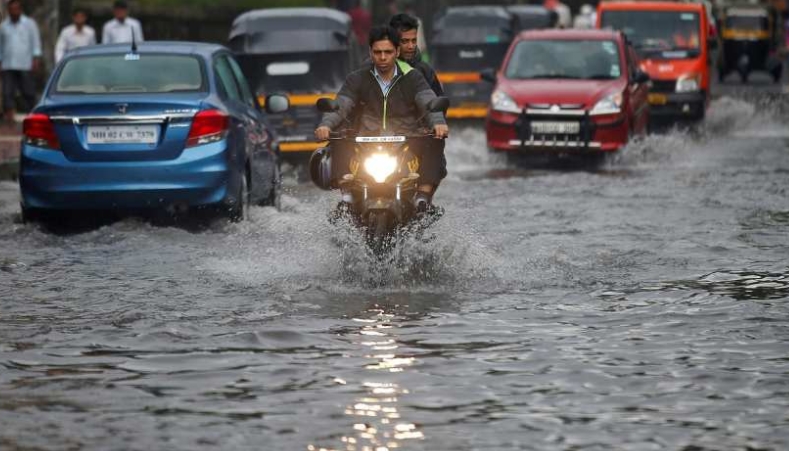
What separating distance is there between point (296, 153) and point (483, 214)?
27.8 feet

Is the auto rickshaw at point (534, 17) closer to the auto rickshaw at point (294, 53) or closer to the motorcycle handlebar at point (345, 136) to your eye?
the auto rickshaw at point (294, 53)

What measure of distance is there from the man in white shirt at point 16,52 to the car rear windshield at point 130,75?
12384mm

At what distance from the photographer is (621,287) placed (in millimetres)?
11438

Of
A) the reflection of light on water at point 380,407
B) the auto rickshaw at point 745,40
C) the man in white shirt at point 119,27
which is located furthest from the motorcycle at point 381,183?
the auto rickshaw at point 745,40

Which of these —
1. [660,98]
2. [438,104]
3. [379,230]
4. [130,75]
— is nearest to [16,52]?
[660,98]

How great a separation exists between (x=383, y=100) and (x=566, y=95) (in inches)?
442

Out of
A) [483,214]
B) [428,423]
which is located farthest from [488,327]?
[483,214]

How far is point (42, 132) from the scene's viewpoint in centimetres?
1437

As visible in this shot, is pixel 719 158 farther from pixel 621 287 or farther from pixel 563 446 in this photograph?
pixel 563 446

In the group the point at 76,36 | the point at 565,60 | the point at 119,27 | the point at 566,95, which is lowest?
the point at 566,95

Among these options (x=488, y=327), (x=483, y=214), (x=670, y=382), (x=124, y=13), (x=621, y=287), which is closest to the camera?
(x=670, y=382)

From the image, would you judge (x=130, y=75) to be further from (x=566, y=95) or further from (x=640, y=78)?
(x=640, y=78)

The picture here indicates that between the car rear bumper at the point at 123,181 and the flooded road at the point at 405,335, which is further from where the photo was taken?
the car rear bumper at the point at 123,181

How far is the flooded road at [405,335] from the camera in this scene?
24.1 ft
